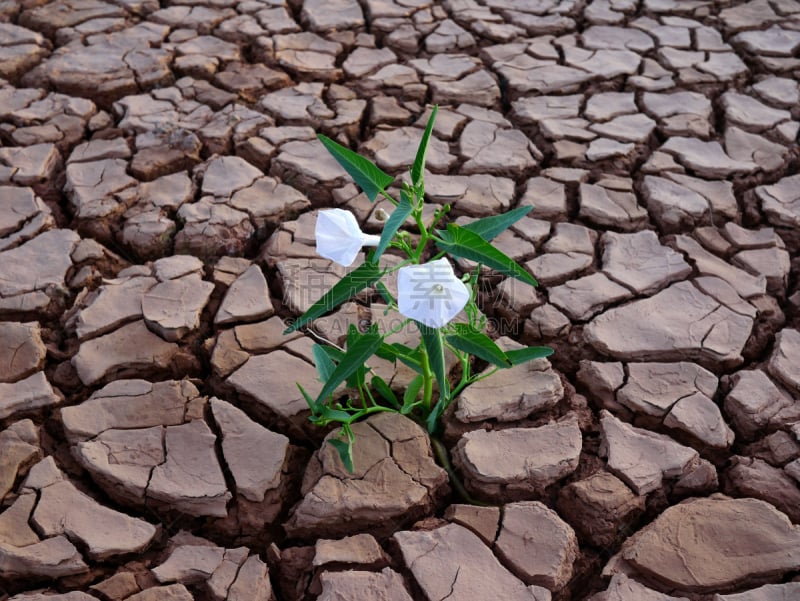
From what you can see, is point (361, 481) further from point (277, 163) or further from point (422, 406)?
point (277, 163)

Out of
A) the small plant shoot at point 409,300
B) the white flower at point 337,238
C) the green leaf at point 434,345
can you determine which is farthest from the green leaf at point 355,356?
the white flower at point 337,238

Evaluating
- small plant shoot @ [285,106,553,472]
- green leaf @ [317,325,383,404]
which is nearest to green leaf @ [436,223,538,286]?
small plant shoot @ [285,106,553,472]

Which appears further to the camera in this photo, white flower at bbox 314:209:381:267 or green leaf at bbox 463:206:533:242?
green leaf at bbox 463:206:533:242

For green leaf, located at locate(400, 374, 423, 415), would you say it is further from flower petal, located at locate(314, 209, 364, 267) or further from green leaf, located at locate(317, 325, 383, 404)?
flower petal, located at locate(314, 209, 364, 267)

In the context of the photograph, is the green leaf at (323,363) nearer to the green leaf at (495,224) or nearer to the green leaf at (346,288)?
the green leaf at (346,288)

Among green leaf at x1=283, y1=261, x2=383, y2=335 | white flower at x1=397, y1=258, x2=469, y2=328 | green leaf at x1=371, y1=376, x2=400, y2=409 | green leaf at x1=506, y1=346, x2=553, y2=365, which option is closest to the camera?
white flower at x1=397, y1=258, x2=469, y2=328
